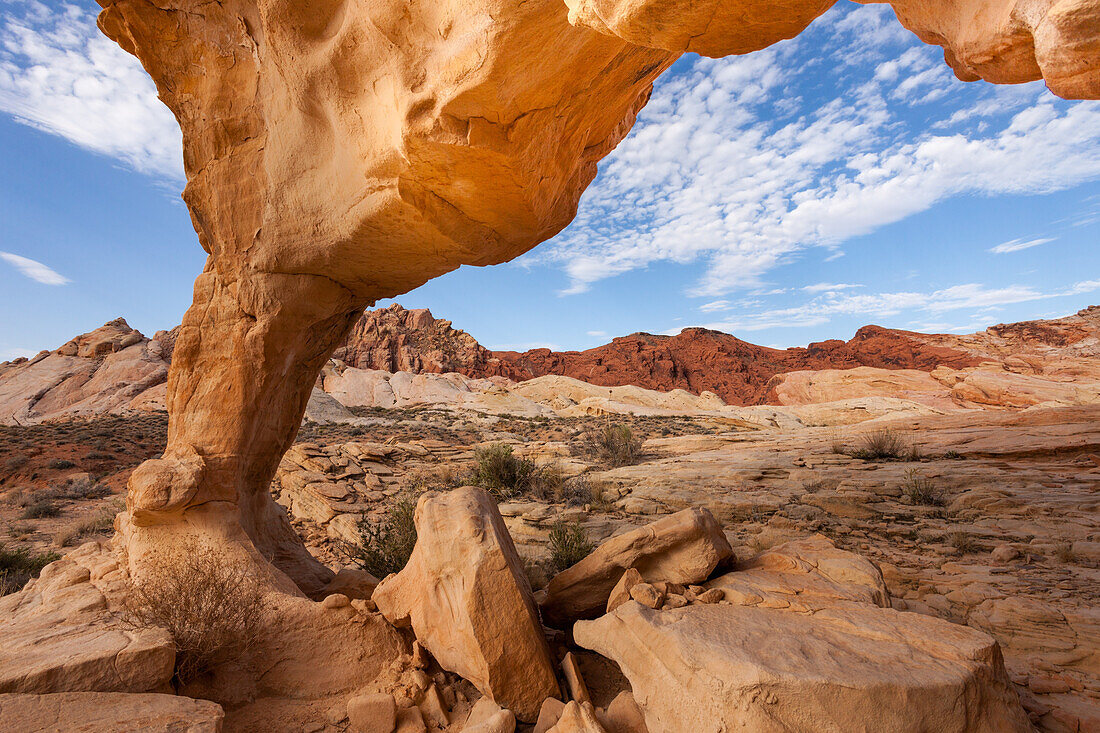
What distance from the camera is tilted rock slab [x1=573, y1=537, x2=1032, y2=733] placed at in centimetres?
189

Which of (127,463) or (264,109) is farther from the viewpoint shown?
(127,463)

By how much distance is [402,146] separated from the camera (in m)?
3.09

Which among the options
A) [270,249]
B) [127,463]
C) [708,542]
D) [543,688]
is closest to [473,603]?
[543,688]

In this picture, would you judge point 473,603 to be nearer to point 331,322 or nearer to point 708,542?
point 708,542

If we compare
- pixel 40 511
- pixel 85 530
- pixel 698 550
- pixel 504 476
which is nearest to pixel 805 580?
pixel 698 550

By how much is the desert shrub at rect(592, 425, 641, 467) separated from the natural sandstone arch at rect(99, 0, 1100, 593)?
8586mm

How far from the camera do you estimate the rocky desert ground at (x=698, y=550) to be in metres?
2.34

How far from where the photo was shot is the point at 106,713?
2.18m

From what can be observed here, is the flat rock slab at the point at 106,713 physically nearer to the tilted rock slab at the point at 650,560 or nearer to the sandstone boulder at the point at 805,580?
the tilted rock slab at the point at 650,560

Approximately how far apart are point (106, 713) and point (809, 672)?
3118mm

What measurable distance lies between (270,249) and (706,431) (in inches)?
748

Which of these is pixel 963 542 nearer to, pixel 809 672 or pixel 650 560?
pixel 650 560

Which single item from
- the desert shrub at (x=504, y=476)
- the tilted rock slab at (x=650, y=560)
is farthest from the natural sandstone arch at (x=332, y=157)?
the desert shrub at (x=504, y=476)

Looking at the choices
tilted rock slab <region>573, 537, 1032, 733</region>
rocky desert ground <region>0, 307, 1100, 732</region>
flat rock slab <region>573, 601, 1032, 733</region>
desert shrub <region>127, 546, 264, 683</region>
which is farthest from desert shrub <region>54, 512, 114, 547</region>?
flat rock slab <region>573, 601, 1032, 733</region>
